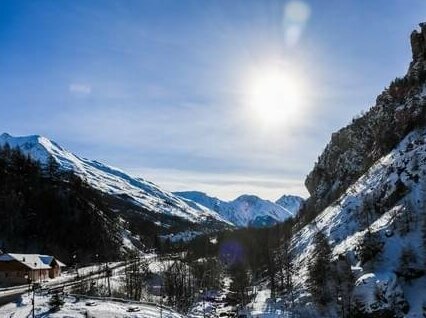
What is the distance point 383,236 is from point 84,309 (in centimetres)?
7561

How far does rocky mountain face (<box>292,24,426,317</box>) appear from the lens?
352 feet

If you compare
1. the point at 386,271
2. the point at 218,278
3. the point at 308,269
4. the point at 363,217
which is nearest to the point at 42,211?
the point at 218,278

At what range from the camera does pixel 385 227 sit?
125875 mm

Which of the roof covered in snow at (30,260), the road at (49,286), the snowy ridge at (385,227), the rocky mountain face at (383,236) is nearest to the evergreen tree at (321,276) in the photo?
the rocky mountain face at (383,236)

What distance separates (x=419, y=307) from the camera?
10238cm

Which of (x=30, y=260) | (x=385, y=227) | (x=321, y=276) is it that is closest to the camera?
(x=321, y=276)

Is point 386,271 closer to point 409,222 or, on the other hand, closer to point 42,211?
point 409,222

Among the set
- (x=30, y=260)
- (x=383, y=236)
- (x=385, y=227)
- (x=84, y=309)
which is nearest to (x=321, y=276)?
(x=383, y=236)

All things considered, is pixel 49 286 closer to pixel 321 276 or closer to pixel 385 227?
pixel 321 276

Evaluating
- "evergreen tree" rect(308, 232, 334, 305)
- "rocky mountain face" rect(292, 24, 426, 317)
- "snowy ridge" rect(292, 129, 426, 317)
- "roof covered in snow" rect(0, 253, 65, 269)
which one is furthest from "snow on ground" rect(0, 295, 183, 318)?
"snowy ridge" rect(292, 129, 426, 317)

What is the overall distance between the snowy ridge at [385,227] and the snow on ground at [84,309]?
45.5m

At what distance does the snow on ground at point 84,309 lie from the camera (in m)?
82.0

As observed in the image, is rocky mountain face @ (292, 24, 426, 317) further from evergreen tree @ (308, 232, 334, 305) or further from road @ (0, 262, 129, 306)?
road @ (0, 262, 129, 306)

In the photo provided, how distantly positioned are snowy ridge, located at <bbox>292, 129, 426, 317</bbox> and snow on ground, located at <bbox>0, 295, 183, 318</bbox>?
45544mm
